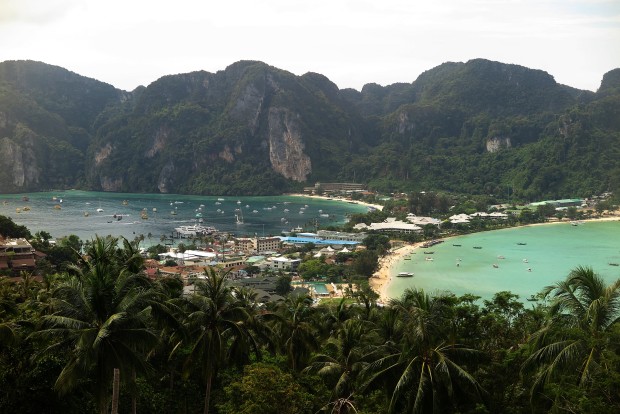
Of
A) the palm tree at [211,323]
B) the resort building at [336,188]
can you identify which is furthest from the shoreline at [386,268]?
the resort building at [336,188]

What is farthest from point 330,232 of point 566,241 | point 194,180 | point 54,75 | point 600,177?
point 54,75

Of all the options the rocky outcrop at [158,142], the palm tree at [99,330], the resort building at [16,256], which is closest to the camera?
the palm tree at [99,330]

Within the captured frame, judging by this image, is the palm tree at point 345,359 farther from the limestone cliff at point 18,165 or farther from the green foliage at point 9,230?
the limestone cliff at point 18,165

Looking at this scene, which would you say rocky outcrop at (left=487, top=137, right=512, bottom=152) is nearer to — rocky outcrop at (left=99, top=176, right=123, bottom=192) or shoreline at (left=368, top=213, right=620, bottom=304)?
shoreline at (left=368, top=213, right=620, bottom=304)

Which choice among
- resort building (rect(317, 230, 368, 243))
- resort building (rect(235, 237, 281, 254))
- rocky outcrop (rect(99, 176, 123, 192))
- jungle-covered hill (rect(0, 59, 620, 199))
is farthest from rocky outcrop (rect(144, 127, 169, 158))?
resort building (rect(235, 237, 281, 254))

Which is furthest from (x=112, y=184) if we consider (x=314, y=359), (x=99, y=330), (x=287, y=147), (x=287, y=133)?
(x=99, y=330)

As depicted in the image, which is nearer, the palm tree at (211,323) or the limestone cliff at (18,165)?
the palm tree at (211,323)
